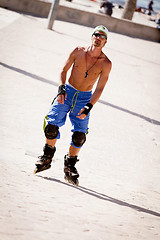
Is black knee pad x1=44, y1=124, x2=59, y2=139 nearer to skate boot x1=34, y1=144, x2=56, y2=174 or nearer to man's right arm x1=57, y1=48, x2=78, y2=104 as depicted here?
skate boot x1=34, y1=144, x2=56, y2=174

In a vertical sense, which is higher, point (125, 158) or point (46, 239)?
point (46, 239)

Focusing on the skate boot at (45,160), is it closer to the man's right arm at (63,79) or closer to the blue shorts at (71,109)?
the blue shorts at (71,109)

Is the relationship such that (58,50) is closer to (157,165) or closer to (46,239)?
(157,165)

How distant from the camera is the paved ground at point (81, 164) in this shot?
3.09 m

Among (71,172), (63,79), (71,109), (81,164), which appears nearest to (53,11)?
(81,164)

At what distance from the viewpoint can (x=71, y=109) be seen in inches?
156

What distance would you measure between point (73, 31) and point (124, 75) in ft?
23.5

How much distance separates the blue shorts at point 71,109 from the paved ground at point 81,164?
2.54 feet

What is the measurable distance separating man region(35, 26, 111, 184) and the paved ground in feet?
1.53

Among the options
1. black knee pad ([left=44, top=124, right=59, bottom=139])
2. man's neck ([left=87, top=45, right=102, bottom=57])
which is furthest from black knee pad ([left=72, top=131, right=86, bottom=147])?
man's neck ([left=87, top=45, right=102, bottom=57])

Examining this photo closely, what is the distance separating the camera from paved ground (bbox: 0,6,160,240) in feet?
10.1

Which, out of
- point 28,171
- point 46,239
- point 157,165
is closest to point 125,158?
point 157,165

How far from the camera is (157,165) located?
219 inches

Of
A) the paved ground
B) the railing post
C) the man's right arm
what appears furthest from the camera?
the railing post
